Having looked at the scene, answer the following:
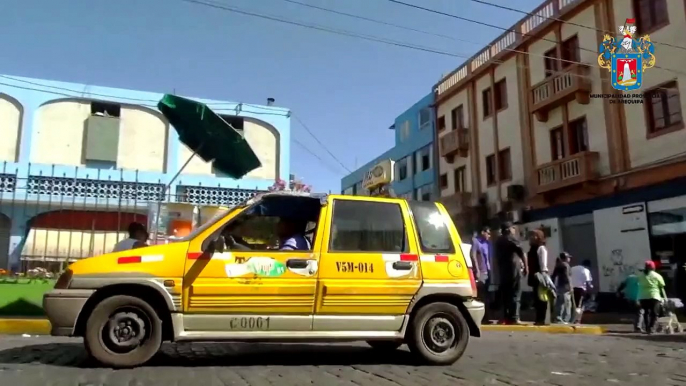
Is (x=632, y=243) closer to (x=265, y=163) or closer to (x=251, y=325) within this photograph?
(x=265, y=163)

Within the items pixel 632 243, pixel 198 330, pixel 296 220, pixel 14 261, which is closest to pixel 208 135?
pixel 296 220

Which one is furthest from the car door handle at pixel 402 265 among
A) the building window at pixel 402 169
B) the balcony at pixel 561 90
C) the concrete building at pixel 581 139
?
the building window at pixel 402 169

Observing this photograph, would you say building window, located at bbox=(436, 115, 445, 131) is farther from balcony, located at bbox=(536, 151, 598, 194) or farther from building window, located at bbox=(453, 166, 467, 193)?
balcony, located at bbox=(536, 151, 598, 194)

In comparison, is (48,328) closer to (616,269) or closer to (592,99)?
(616,269)

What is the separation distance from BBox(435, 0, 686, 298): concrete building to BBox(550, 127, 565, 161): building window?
38 millimetres

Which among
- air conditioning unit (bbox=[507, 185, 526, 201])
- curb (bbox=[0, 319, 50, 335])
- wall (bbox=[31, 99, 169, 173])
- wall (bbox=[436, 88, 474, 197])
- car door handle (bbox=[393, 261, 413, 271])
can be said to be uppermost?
wall (bbox=[436, 88, 474, 197])

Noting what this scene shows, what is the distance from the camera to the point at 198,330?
5613 millimetres

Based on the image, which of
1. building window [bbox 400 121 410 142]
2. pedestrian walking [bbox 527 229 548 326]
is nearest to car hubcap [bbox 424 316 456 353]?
pedestrian walking [bbox 527 229 548 326]

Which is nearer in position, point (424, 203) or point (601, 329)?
point (424, 203)

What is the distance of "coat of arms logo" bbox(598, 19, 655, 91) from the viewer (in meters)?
18.4

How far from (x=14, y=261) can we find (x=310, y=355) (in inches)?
549

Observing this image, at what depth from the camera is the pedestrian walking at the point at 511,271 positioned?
36.2ft

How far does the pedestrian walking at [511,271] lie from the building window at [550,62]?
12573mm

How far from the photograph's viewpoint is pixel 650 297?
11555 mm
